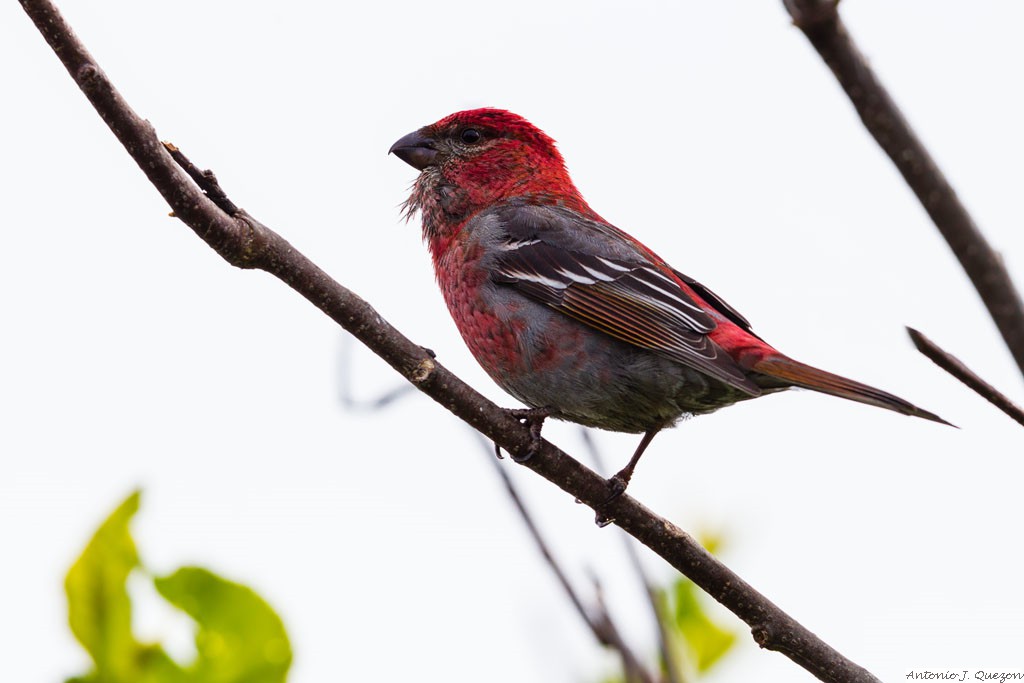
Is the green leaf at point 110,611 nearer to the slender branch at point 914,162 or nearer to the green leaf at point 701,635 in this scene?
the green leaf at point 701,635

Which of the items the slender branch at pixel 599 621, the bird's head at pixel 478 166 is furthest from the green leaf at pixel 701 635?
the bird's head at pixel 478 166

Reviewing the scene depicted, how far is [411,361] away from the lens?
4176 millimetres

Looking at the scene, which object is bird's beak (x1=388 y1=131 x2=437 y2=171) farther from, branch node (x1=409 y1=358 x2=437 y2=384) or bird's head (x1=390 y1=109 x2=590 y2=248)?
branch node (x1=409 y1=358 x2=437 y2=384)

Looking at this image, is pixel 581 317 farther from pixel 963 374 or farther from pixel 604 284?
pixel 963 374

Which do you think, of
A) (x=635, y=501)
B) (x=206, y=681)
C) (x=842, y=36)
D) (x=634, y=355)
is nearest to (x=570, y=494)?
(x=635, y=501)

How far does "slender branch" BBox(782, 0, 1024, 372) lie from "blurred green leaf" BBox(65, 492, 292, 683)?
9.28 ft

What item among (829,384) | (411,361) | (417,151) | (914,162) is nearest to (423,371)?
(411,361)

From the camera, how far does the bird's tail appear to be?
422 centimetres

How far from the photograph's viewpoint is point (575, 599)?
3.62 metres

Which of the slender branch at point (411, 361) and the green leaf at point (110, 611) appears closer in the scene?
the slender branch at point (411, 361)

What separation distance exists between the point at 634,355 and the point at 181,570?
259 centimetres

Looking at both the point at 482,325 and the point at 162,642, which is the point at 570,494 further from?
the point at 162,642

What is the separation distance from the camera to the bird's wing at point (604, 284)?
5629 millimetres

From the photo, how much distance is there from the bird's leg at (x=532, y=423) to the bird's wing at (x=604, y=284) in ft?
1.78
